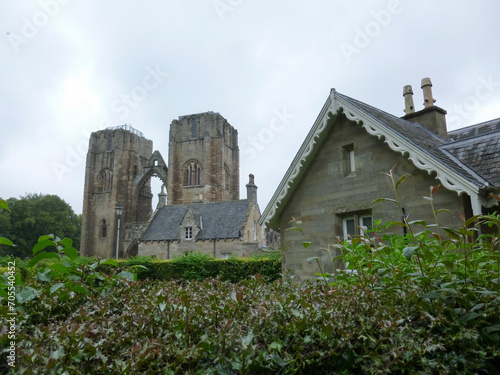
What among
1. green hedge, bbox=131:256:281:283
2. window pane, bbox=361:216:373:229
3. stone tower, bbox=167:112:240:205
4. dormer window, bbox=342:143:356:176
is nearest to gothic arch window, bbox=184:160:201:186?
stone tower, bbox=167:112:240:205

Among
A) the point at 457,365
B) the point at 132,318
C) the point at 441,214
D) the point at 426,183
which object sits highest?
the point at 426,183

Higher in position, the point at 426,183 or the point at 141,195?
the point at 141,195

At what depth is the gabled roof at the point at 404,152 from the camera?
8883 millimetres

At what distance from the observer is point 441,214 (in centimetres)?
911

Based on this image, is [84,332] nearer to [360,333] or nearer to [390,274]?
[360,333]

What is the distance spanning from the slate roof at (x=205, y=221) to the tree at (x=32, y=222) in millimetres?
32493

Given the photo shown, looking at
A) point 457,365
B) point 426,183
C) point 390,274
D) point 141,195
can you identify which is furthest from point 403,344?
point 141,195

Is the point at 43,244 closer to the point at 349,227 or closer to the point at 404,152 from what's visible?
the point at 404,152

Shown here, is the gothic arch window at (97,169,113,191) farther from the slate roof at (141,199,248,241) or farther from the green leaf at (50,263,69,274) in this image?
the green leaf at (50,263,69,274)

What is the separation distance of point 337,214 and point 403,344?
8.89 meters

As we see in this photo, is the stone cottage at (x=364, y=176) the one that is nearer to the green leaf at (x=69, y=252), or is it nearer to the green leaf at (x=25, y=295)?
the green leaf at (x=69, y=252)

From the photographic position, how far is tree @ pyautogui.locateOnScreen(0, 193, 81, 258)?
69438 mm

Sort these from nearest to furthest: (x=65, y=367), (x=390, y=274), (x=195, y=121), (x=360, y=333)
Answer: (x=65, y=367), (x=360, y=333), (x=390, y=274), (x=195, y=121)

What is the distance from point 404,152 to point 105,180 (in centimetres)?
7071
